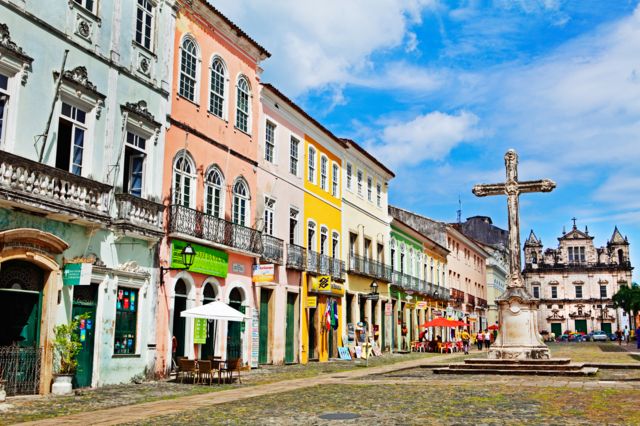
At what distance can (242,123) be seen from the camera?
80.6 ft

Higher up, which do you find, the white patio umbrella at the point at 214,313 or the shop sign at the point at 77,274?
the shop sign at the point at 77,274

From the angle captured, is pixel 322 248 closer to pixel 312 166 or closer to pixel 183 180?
pixel 312 166

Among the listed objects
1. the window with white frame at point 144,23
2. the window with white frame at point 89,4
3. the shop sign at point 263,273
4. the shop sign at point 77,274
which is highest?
the window with white frame at point 144,23

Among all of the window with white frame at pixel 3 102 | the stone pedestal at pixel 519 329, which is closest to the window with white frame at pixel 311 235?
the stone pedestal at pixel 519 329

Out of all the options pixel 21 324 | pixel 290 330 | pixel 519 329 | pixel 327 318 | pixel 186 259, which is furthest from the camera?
pixel 327 318

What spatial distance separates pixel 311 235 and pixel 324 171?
3571 mm

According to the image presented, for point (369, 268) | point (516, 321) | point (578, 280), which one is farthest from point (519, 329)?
point (578, 280)

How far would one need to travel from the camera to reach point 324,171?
32438mm

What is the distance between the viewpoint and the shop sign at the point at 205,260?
1967cm

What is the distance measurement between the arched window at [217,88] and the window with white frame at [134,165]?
162 inches

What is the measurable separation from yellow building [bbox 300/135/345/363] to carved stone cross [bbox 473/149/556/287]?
8.58m

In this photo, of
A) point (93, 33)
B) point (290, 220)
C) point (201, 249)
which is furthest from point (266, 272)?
point (93, 33)

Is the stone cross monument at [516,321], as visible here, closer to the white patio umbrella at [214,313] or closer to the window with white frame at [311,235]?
the white patio umbrella at [214,313]

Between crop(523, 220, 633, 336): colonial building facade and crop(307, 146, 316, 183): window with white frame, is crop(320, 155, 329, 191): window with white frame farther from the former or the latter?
crop(523, 220, 633, 336): colonial building facade
